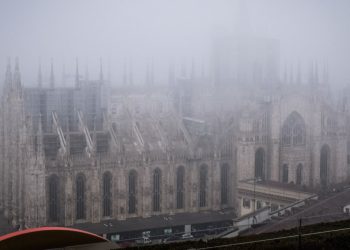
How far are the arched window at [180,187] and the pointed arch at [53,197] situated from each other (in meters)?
5.57

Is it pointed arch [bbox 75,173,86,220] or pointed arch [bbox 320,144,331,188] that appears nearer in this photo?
pointed arch [bbox 75,173,86,220]

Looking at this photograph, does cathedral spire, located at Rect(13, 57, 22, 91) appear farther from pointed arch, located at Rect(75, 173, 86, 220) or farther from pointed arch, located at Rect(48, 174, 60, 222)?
pointed arch, located at Rect(75, 173, 86, 220)

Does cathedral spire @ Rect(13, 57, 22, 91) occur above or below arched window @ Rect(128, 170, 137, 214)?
above

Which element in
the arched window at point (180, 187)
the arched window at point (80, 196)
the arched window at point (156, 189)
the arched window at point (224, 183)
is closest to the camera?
the arched window at point (80, 196)

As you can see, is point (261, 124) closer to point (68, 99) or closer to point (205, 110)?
point (205, 110)

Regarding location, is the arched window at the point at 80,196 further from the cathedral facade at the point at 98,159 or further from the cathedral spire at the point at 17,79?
the cathedral spire at the point at 17,79

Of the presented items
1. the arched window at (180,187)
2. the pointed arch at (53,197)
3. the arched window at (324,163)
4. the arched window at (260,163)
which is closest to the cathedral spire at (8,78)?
the pointed arch at (53,197)

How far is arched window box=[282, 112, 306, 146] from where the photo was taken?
32.4 m

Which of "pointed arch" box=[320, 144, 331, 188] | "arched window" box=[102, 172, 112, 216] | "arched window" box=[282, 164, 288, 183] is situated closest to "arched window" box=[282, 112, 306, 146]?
"arched window" box=[282, 164, 288, 183]

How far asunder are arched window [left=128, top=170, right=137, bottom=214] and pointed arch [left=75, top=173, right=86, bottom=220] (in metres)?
2.14

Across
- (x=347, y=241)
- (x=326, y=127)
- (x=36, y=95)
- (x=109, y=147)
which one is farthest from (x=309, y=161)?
(x=347, y=241)

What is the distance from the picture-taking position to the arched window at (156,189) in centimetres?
2969

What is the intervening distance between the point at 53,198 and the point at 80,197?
1163 mm

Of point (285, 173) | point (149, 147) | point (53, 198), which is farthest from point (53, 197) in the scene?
point (285, 173)
